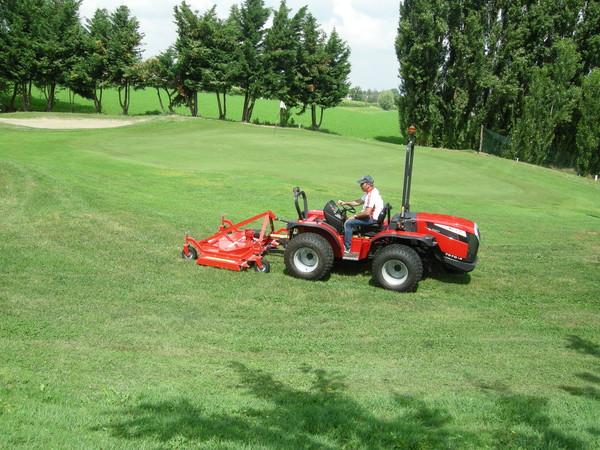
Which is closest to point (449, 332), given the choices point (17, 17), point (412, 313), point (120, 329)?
point (412, 313)

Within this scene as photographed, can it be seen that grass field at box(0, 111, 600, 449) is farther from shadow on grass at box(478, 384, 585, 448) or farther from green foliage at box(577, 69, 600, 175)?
green foliage at box(577, 69, 600, 175)

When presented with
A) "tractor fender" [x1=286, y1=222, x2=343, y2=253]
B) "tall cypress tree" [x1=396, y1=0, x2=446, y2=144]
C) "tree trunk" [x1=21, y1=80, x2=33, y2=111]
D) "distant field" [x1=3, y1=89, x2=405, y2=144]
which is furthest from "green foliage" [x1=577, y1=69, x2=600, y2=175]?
"tree trunk" [x1=21, y1=80, x2=33, y2=111]

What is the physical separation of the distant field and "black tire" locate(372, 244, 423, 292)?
44.9 meters

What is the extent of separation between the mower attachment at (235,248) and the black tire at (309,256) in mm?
530

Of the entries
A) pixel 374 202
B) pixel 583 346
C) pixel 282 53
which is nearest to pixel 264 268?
pixel 374 202

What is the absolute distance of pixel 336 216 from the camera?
29.4 feet

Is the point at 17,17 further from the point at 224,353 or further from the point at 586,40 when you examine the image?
the point at 224,353

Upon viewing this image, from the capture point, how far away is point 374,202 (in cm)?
866

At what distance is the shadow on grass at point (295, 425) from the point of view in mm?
3984

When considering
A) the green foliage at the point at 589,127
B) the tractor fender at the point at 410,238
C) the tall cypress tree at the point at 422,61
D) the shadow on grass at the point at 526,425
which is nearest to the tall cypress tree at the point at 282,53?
the tall cypress tree at the point at 422,61

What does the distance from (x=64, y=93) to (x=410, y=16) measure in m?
49.1

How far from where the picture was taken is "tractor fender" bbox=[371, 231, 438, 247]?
8391 millimetres

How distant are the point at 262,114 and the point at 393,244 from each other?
57.8 metres

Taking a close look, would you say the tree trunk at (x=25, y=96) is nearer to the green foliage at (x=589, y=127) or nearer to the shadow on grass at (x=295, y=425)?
the green foliage at (x=589, y=127)
